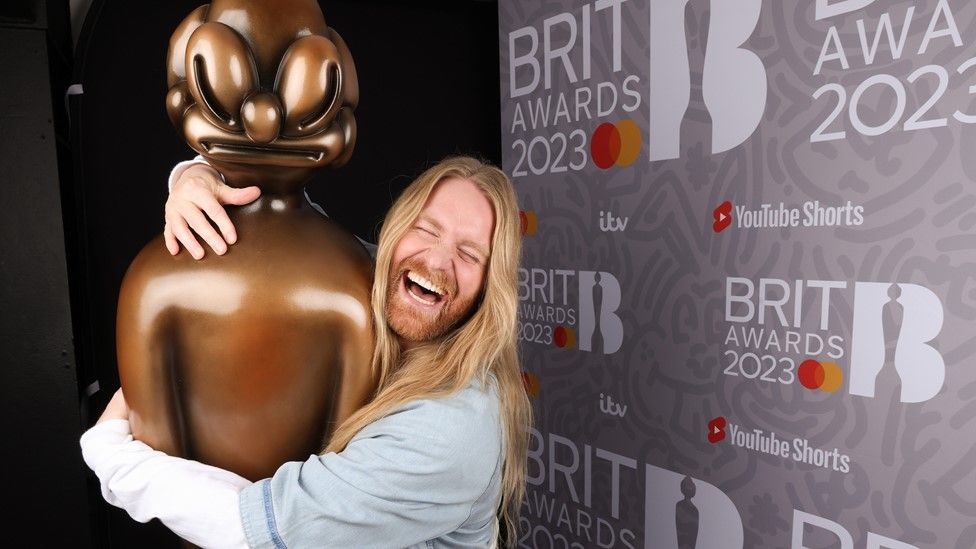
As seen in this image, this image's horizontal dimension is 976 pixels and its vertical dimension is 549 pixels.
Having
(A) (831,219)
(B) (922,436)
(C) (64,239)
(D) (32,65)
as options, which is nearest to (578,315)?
(A) (831,219)

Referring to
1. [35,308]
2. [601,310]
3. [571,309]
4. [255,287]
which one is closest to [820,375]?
[601,310]

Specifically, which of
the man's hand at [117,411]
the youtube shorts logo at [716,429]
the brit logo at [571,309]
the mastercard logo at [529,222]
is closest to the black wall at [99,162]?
the mastercard logo at [529,222]

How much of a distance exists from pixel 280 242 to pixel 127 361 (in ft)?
0.85

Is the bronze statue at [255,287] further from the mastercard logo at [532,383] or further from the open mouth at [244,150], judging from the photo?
the mastercard logo at [532,383]

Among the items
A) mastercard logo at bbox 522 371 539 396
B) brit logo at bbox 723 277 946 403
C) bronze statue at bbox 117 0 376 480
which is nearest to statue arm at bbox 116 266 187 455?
bronze statue at bbox 117 0 376 480

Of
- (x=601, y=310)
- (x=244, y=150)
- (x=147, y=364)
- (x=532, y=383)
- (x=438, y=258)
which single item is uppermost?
(x=244, y=150)

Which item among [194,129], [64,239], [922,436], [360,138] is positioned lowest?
[922,436]

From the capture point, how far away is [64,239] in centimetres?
184

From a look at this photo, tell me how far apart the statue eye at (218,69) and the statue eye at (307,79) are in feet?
0.14

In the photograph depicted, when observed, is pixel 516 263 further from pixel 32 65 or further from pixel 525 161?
pixel 32 65

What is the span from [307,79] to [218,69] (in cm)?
11

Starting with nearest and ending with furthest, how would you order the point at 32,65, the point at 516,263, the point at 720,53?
the point at 516,263, the point at 720,53, the point at 32,65

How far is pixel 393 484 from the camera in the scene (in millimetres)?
950

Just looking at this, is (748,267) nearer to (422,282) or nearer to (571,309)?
(571,309)
